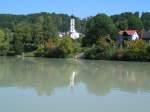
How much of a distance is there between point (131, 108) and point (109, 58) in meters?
32.9

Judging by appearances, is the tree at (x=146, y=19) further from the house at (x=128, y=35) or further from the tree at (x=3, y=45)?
the tree at (x=3, y=45)

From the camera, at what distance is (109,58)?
4644cm

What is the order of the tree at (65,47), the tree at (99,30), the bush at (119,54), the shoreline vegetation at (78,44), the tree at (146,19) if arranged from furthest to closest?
the tree at (146,19) < the tree at (99,30) < the tree at (65,47) < the shoreline vegetation at (78,44) < the bush at (119,54)

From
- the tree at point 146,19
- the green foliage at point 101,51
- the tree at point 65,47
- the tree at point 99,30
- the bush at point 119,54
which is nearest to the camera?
the bush at point 119,54

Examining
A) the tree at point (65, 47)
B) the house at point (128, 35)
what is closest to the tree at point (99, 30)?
the house at point (128, 35)

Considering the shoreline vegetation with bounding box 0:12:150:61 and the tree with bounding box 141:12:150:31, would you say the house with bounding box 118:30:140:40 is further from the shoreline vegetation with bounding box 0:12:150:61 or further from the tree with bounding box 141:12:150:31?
the tree with bounding box 141:12:150:31

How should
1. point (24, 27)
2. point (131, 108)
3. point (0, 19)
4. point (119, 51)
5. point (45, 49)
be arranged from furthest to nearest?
point (0, 19) < point (24, 27) < point (45, 49) < point (119, 51) < point (131, 108)

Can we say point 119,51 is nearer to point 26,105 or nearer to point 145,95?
point 145,95

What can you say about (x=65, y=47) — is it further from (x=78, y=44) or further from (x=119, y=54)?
(x=119, y=54)

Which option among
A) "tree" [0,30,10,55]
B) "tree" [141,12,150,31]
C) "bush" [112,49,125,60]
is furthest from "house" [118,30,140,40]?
"tree" [141,12,150,31]

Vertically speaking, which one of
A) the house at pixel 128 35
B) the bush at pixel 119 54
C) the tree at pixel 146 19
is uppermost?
the tree at pixel 146 19

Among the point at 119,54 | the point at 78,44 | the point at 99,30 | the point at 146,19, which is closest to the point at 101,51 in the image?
the point at 119,54

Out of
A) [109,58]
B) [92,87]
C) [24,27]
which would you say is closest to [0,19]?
[24,27]

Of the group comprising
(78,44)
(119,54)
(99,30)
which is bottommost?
(119,54)
